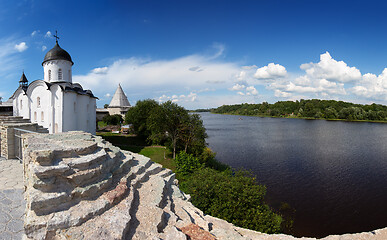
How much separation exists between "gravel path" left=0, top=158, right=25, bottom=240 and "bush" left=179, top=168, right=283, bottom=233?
258 inches

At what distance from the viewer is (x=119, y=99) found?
159ft

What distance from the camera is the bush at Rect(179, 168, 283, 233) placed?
9.06 m

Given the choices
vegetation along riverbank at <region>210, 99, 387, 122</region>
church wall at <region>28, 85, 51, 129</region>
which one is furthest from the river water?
vegetation along riverbank at <region>210, 99, 387, 122</region>

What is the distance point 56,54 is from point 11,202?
22.9m

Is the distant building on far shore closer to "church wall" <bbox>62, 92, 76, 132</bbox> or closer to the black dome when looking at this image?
the black dome

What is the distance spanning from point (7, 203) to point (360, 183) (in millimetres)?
22276

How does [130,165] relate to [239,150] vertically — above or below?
above

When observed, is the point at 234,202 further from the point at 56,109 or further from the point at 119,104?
the point at 119,104

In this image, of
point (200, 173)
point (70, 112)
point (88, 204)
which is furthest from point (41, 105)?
point (88, 204)

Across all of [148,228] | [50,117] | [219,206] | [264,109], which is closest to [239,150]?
[219,206]

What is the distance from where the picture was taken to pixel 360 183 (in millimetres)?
17656

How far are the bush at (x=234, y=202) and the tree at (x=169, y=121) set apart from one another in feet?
40.2

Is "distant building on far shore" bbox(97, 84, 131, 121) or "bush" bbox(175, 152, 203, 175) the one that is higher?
"distant building on far shore" bbox(97, 84, 131, 121)

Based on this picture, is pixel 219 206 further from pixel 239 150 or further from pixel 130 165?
pixel 239 150
